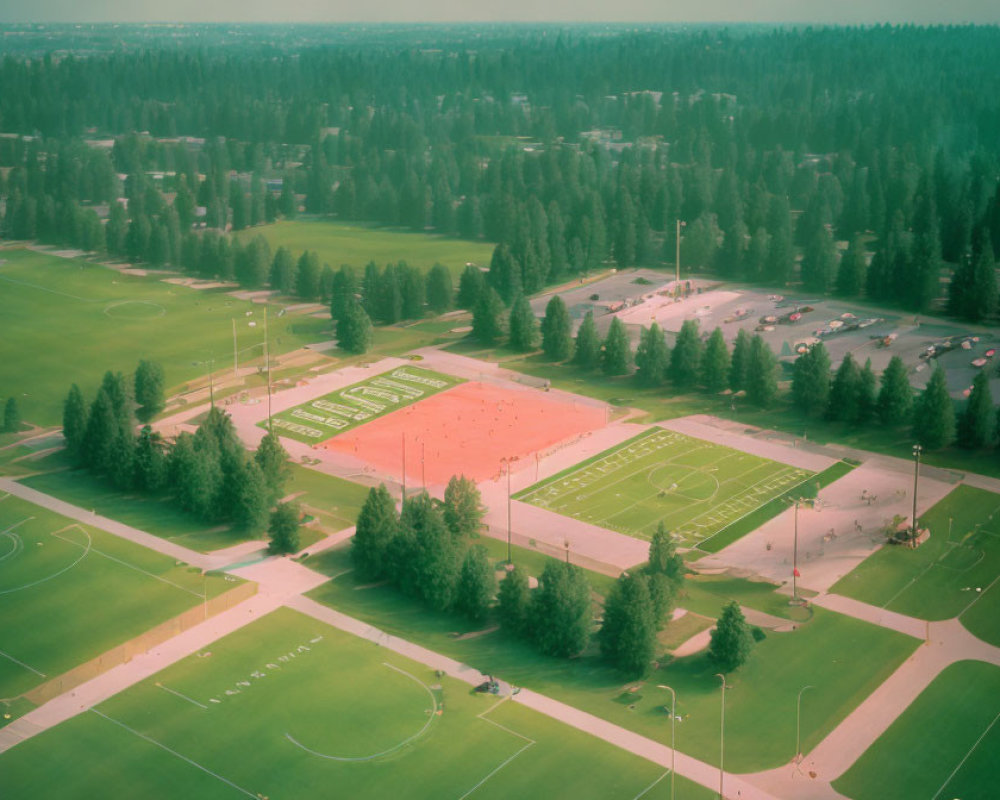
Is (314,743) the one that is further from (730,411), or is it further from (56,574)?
(730,411)

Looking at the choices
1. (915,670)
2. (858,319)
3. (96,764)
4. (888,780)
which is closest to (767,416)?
(858,319)

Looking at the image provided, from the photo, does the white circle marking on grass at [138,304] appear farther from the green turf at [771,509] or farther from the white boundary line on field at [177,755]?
the white boundary line on field at [177,755]

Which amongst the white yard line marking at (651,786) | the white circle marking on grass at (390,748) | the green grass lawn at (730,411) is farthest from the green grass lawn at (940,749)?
the green grass lawn at (730,411)

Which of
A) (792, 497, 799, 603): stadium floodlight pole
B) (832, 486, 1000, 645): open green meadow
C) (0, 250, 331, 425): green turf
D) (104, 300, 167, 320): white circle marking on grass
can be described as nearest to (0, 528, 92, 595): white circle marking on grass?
(0, 250, 331, 425): green turf

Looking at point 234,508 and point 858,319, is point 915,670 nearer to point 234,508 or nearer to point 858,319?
point 234,508

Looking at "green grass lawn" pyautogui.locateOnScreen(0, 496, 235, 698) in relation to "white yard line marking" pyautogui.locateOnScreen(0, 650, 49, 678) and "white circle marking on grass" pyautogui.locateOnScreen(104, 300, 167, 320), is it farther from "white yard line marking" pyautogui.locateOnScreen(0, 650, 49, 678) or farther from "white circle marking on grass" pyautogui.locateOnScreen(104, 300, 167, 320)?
"white circle marking on grass" pyautogui.locateOnScreen(104, 300, 167, 320)

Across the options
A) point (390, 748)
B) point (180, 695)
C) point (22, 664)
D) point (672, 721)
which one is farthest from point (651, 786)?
point (22, 664)
